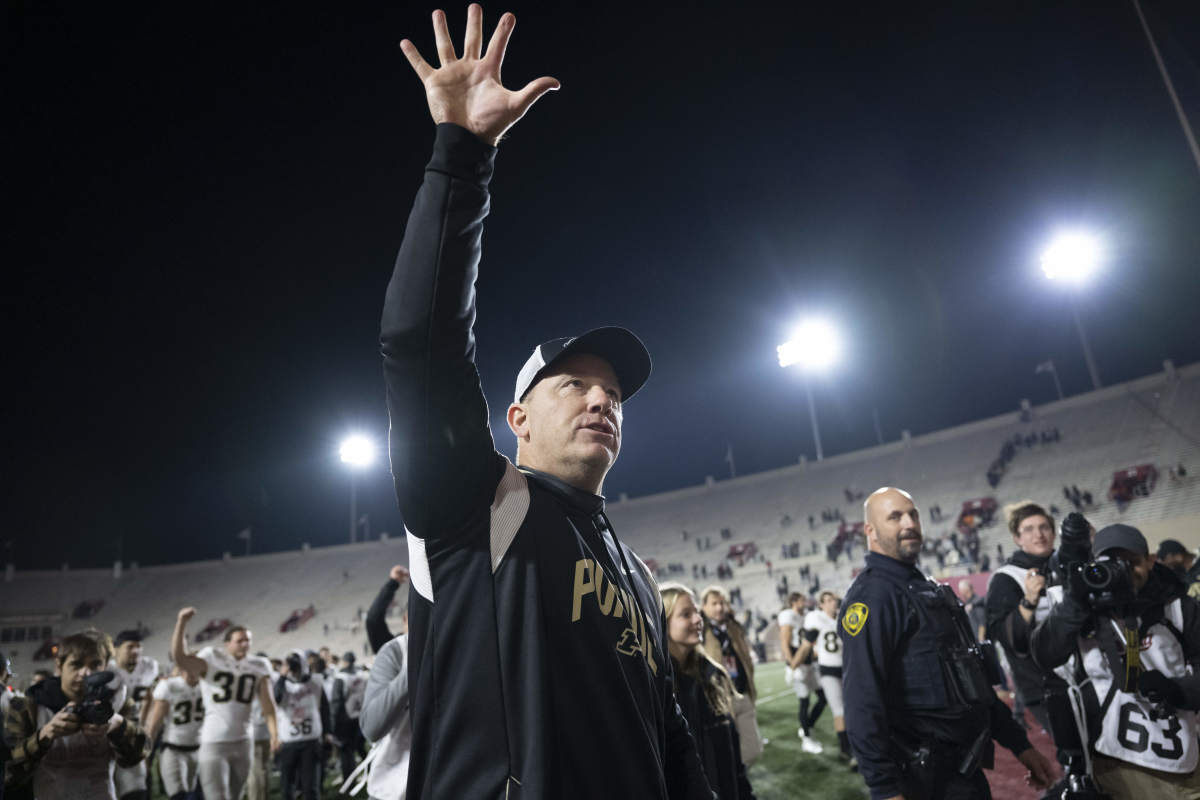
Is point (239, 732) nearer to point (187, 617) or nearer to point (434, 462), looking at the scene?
point (187, 617)

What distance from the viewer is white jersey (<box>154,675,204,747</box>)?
735 cm

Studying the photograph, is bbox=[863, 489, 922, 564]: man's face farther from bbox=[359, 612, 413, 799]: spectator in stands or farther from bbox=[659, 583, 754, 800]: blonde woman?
bbox=[359, 612, 413, 799]: spectator in stands

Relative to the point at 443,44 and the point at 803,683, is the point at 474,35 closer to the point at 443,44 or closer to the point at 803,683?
the point at 443,44

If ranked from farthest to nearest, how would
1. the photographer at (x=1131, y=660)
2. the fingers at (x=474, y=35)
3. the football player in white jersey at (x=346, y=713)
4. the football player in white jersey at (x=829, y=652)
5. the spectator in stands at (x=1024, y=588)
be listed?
the football player in white jersey at (x=346, y=713) < the football player in white jersey at (x=829, y=652) < the spectator in stands at (x=1024, y=588) < the photographer at (x=1131, y=660) < the fingers at (x=474, y=35)

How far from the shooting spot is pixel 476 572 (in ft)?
4.97

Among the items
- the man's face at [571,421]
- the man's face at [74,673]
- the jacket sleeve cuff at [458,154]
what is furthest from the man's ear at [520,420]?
the man's face at [74,673]

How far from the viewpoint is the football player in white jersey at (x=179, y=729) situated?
735 cm

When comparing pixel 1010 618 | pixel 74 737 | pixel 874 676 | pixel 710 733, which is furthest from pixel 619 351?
pixel 74 737

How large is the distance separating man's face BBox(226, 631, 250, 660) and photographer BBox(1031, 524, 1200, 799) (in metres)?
7.31

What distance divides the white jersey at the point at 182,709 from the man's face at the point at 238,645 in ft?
1.77

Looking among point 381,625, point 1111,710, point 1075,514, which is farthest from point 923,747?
point 381,625

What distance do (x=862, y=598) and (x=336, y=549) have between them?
50199 millimetres

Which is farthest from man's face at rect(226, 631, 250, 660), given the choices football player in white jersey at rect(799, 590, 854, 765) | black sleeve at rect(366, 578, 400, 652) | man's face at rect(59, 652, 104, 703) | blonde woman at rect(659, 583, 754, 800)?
football player in white jersey at rect(799, 590, 854, 765)

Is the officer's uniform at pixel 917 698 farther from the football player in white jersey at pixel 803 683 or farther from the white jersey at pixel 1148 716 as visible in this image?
the football player in white jersey at pixel 803 683
